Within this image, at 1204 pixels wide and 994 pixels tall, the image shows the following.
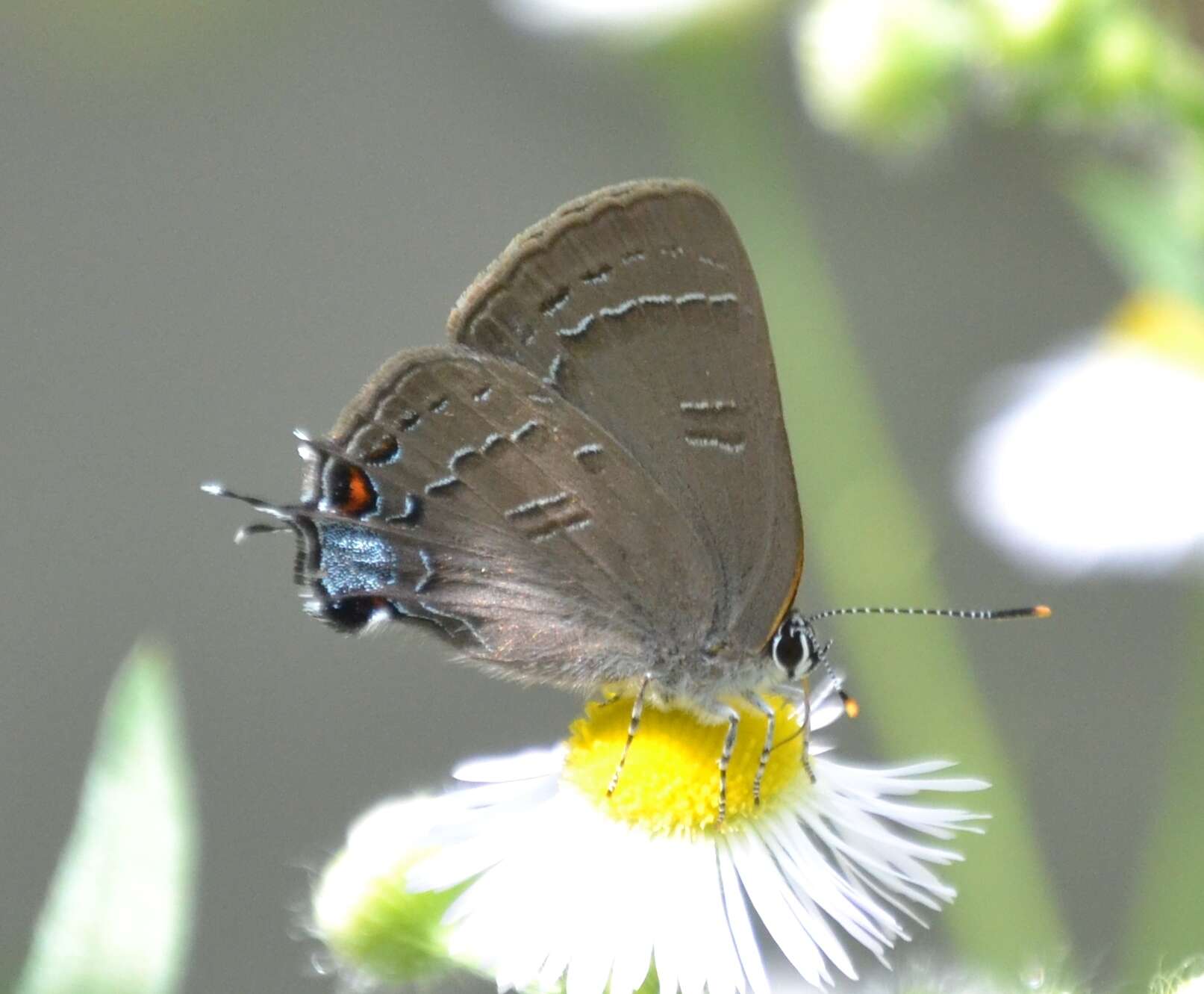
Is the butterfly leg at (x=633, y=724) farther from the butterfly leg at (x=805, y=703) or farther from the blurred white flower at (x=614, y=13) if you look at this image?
the blurred white flower at (x=614, y=13)

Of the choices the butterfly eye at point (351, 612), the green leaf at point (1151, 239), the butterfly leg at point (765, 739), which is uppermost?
the green leaf at point (1151, 239)

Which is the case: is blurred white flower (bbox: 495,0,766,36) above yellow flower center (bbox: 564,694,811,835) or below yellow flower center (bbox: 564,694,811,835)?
above

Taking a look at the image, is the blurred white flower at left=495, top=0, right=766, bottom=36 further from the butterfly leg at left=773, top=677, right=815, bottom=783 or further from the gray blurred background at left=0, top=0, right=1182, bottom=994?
the butterfly leg at left=773, top=677, right=815, bottom=783

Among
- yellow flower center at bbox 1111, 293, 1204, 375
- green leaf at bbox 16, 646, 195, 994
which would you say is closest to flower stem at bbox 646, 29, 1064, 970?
yellow flower center at bbox 1111, 293, 1204, 375

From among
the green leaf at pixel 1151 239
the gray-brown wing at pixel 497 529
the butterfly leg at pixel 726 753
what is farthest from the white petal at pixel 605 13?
the butterfly leg at pixel 726 753

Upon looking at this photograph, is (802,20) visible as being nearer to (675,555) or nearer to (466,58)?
(675,555)

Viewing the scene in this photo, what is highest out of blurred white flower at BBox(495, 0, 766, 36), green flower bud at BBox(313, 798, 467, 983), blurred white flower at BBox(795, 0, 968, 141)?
blurred white flower at BBox(495, 0, 766, 36)

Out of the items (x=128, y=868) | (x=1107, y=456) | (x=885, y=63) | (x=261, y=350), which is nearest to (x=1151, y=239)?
(x=885, y=63)
